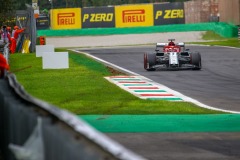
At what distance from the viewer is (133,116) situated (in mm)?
15523

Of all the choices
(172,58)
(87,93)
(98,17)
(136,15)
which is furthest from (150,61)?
(98,17)

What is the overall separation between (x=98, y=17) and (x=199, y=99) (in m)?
59.0

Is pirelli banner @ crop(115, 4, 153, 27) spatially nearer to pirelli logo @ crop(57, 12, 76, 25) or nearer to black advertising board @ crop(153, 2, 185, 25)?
black advertising board @ crop(153, 2, 185, 25)

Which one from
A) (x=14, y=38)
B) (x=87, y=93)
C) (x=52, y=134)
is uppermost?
(x=52, y=134)

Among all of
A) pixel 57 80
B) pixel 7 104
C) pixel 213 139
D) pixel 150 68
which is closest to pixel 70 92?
pixel 57 80

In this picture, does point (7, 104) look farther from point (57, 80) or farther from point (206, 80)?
point (206, 80)

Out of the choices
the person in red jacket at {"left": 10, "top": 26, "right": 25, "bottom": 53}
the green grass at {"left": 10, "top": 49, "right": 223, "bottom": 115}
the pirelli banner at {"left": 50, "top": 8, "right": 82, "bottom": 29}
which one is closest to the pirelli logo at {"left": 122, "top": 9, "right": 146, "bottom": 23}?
the pirelli banner at {"left": 50, "top": 8, "right": 82, "bottom": 29}

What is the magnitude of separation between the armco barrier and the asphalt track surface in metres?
4.20

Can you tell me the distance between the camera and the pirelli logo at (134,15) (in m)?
75.8

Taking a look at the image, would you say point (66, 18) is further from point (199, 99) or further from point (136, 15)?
point (199, 99)

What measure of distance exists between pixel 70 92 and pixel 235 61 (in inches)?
645

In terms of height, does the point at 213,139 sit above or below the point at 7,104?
below

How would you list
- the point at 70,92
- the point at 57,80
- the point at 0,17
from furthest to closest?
1. the point at 0,17
2. the point at 57,80
3. the point at 70,92

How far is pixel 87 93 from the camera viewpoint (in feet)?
66.6
